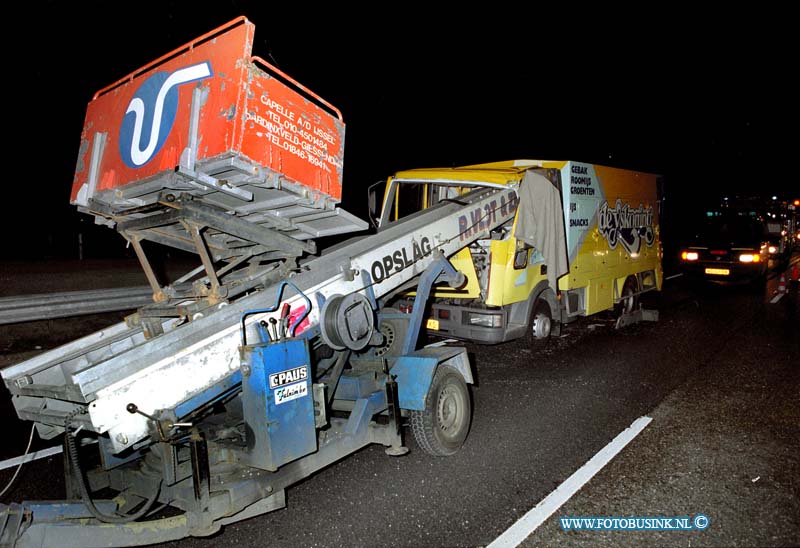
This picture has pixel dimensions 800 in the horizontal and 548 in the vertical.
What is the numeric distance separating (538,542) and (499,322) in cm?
385

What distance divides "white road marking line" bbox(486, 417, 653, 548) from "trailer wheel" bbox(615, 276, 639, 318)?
5459mm

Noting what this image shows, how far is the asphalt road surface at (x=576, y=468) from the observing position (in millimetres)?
3566

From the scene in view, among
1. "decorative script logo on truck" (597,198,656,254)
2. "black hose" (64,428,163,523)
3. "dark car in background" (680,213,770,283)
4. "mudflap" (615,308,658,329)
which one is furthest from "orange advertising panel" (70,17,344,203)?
"dark car in background" (680,213,770,283)

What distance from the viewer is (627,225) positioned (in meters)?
10.1

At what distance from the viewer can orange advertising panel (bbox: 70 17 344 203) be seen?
3344mm

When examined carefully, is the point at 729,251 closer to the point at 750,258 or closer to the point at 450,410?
the point at 750,258

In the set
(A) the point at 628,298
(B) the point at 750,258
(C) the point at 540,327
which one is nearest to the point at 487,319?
(C) the point at 540,327

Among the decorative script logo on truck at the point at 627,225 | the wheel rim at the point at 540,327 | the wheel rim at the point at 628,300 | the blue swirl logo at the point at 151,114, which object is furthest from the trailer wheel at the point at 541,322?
the blue swirl logo at the point at 151,114

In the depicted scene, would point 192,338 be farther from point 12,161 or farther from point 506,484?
point 12,161

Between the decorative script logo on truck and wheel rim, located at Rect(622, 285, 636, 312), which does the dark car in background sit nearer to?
the decorative script logo on truck

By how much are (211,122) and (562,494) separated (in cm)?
353

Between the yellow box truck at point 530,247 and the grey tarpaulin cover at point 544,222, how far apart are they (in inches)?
0.5

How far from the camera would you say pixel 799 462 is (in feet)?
14.7

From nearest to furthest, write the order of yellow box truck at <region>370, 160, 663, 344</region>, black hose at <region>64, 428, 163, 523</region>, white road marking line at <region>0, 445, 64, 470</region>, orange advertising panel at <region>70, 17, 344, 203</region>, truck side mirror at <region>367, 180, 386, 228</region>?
black hose at <region>64, 428, 163, 523</region>
orange advertising panel at <region>70, 17, 344, 203</region>
white road marking line at <region>0, 445, 64, 470</region>
yellow box truck at <region>370, 160, 663, 344</region>
truck side mirror at <region>367, 180, 386, 228</region>
